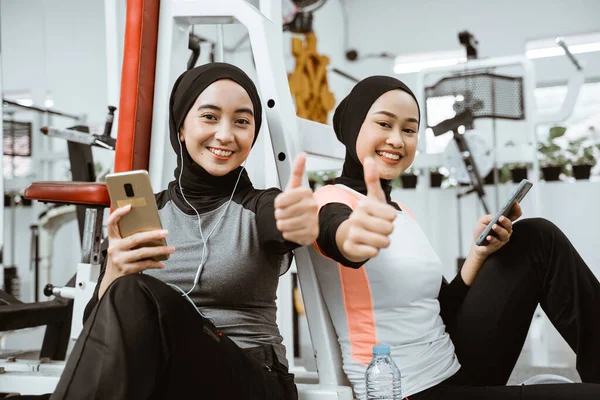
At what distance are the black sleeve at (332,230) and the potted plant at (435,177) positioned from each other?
3.82m

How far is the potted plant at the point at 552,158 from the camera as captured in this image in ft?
13.9

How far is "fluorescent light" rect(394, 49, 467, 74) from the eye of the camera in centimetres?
635

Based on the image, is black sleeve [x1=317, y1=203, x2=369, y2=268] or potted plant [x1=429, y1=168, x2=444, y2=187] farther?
potted plant [x1=429, y1=168, x2=444, y2=187]

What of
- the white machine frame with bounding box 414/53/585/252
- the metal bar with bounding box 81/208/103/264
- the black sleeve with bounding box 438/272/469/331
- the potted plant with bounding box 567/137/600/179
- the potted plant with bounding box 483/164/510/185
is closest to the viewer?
the black sleeve with bounding box 438/272/469/331

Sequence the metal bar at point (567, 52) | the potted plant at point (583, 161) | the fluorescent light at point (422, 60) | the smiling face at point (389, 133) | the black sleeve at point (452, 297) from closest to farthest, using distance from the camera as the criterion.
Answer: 1. the smiling face at point (389, 133)
2. the black sleeve at point (452, 297)
3. the metal bar at point (567, 52)
4. the potted plant at point (583, 161)
5. the fluorescent light at point (422, 60)

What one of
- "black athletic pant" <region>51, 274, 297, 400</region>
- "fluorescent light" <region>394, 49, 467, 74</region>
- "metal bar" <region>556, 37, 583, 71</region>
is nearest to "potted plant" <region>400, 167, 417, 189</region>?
"metal bar" <region>556, 37, 583, 71</region>

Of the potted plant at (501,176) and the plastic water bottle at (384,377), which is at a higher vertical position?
the potted plant at (501,176)

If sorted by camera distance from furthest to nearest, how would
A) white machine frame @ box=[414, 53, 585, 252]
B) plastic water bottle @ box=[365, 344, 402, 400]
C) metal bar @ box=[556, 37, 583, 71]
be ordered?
metal bar @ box=[556, 37, 583, 71] < white machine frame @ box=[414, 53, 585, 252] < plastic water bottle @ box=[365, 344, 402, 400]

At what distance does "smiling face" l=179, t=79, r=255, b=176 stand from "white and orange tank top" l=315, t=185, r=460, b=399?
0.18 m

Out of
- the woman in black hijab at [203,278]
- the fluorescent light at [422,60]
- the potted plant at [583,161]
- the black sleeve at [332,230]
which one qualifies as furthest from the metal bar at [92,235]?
the fluorescent light at [422,60]

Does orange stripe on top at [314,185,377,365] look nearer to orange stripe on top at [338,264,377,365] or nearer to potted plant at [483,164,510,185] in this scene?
orange stripe on top at [338,264,377,365]

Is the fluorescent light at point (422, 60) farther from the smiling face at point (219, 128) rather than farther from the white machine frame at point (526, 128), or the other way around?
the smiling face at point (219, 128)

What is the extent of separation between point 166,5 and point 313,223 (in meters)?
0.75

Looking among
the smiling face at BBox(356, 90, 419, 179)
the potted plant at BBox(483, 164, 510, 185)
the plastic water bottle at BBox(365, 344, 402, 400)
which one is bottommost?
the plastic water bottle at BBox(365, 344, 402, 400)
